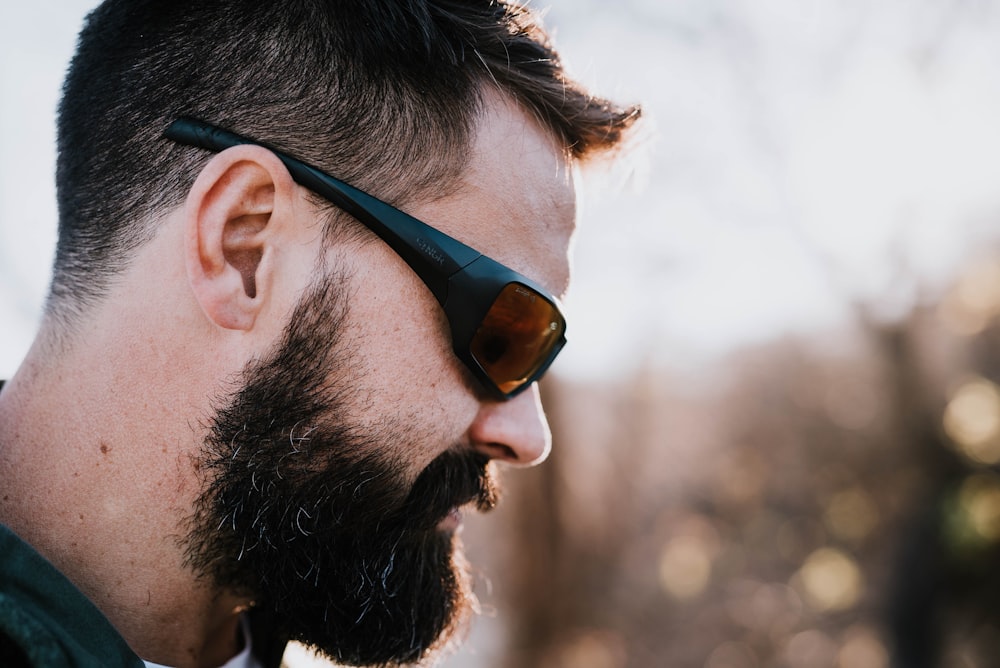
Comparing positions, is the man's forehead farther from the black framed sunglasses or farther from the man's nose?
the man's nose

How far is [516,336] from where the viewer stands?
1.76 meters

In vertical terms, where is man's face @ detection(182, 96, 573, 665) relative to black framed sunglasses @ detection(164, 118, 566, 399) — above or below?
below

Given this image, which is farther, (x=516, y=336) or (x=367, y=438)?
(x=516, y=336)

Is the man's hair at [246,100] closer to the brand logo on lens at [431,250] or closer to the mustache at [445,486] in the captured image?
the brand logo on lens at [431,250]

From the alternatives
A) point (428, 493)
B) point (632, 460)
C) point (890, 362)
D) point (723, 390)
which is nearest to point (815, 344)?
point (723, 390)

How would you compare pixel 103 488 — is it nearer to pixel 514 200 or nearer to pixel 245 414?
pixel 245 414

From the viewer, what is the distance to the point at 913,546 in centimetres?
875

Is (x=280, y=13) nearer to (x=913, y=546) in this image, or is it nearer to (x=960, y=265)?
(x=913, y=546)

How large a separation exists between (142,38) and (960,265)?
39.2 feet

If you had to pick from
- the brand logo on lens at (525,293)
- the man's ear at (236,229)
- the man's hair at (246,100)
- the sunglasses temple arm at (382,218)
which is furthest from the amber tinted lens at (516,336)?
the man's ear at (236,229)

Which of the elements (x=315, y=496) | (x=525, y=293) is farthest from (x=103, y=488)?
(x=525, y=293)

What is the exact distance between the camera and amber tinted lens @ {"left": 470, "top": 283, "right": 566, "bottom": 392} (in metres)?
1.67

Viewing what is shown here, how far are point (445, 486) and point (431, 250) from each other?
56cm

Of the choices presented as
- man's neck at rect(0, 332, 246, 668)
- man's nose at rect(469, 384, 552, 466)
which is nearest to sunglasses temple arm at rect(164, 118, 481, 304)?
man's nose at rect(469, 384, 552, 466)
